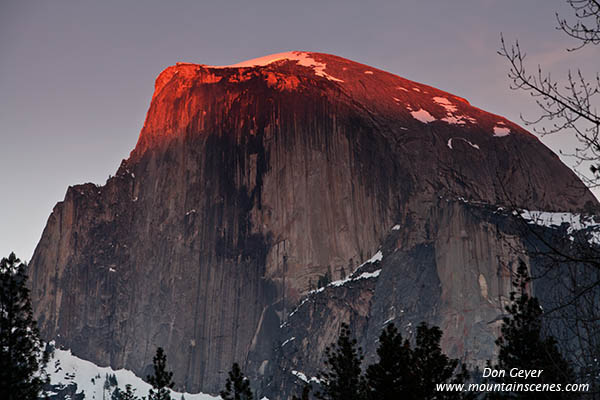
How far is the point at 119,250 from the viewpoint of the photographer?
18088cm

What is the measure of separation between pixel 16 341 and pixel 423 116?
142m

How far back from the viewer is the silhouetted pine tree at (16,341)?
3353 cm

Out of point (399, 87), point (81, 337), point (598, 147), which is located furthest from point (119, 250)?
point (598, 147)

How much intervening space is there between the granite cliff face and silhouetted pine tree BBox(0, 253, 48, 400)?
322 ft

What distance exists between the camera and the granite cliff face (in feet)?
483

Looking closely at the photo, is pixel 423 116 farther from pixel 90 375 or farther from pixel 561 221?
pixel 561 221

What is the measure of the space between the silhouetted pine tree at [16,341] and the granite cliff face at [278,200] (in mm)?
98187

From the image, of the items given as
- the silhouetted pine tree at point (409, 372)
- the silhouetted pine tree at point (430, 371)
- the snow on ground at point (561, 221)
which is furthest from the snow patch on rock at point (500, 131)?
the silhouetted pine tree at point (409, 372)

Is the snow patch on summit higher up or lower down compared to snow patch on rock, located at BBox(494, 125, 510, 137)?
higher up

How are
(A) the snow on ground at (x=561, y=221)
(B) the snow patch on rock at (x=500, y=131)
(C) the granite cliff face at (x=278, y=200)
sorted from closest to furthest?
1. (A) the snow on ground at (x=561, y=221)
2. (C) the granite cliff face at (x=278, y=200)
3. (B) the snow patch on rock at (x=500, y=131)

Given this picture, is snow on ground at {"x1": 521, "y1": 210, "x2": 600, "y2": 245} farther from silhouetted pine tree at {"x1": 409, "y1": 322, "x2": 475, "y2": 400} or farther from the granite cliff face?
the granite cliff face

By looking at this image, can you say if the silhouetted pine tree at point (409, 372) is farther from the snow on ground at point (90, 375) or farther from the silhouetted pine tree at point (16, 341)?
the snow on ground at point (90, 375)

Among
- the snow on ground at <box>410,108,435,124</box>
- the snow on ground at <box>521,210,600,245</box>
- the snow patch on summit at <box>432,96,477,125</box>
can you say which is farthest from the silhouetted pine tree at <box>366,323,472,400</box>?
the snow patch on summit at <box>432,96,477,125</box>

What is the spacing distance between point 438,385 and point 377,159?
12458 cm
